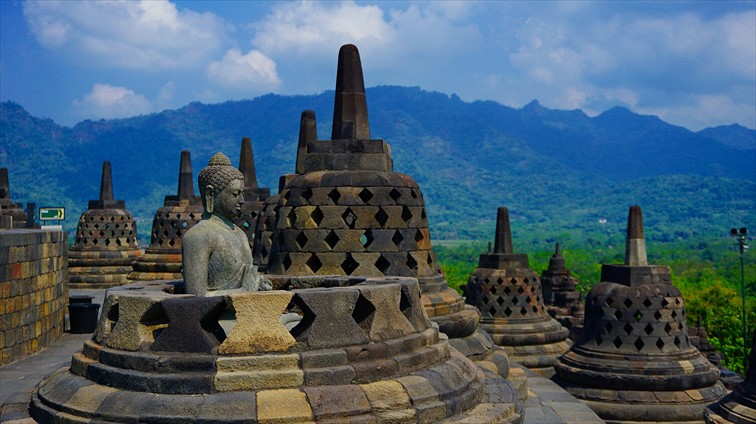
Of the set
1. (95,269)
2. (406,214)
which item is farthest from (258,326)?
(95,269)

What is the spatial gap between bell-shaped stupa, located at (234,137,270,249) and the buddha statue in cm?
820

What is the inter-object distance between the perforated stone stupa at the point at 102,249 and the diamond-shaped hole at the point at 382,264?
38.6 ft

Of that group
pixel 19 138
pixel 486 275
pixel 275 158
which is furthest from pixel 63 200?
pixel 486 275

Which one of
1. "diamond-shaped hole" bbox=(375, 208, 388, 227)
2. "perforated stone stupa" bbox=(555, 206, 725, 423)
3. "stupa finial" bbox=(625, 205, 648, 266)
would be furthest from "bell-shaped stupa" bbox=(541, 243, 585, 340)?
"diamond-shaped hole" bbox=(375, 208, 388, 227)

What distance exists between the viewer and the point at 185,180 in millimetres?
16812

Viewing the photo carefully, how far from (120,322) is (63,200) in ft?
548

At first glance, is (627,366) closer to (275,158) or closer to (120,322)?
(120,322)

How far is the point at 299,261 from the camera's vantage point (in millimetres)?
7805

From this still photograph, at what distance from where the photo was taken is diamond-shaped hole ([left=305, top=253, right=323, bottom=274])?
25.5ft

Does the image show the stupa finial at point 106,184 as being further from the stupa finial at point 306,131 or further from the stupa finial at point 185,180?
the stupa finial at point 306,131

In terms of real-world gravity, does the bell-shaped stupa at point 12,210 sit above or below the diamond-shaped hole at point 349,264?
above

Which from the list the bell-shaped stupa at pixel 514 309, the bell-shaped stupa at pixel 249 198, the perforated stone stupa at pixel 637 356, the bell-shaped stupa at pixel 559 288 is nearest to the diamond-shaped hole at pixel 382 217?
the bell-shaped stupa at pixel 249 198

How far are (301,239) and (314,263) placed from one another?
279 millimetres

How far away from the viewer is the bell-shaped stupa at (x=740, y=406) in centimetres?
765
